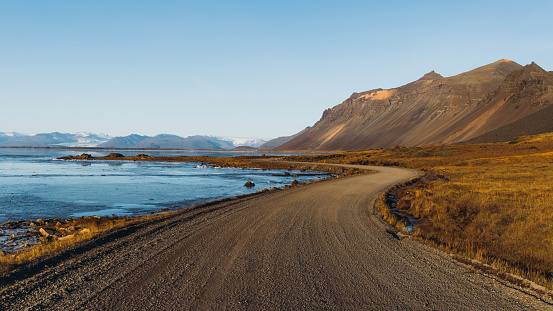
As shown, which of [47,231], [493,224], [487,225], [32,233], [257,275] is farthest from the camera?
[32,233]

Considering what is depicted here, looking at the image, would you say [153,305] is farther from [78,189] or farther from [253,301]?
[78,189]

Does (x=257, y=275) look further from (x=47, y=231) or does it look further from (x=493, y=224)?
(x=47, y=231)

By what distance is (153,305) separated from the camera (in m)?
6.34

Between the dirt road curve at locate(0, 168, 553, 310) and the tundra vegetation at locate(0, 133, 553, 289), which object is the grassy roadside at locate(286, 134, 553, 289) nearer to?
the tundra vegetation at locate(0, 133, 553, 289)

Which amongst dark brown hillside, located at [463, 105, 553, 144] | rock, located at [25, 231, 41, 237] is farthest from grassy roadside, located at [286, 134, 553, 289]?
dark brown hillside, located at [463, 105, 553, 144]

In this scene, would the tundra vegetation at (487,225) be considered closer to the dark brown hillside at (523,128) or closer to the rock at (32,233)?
the rock at (32,233)

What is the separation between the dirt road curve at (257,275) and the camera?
6.53m

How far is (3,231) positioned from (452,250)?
20.0m

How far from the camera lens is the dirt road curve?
6.53 meters

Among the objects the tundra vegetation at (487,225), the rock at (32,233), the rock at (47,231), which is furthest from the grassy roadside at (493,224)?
the rock at (32,233)

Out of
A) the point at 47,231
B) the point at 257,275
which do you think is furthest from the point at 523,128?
the point at 47,231

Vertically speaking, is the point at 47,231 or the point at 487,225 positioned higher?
the point at 487,225

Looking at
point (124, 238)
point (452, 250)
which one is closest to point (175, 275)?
point (124, 238)

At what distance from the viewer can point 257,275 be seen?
7883 millimetres
